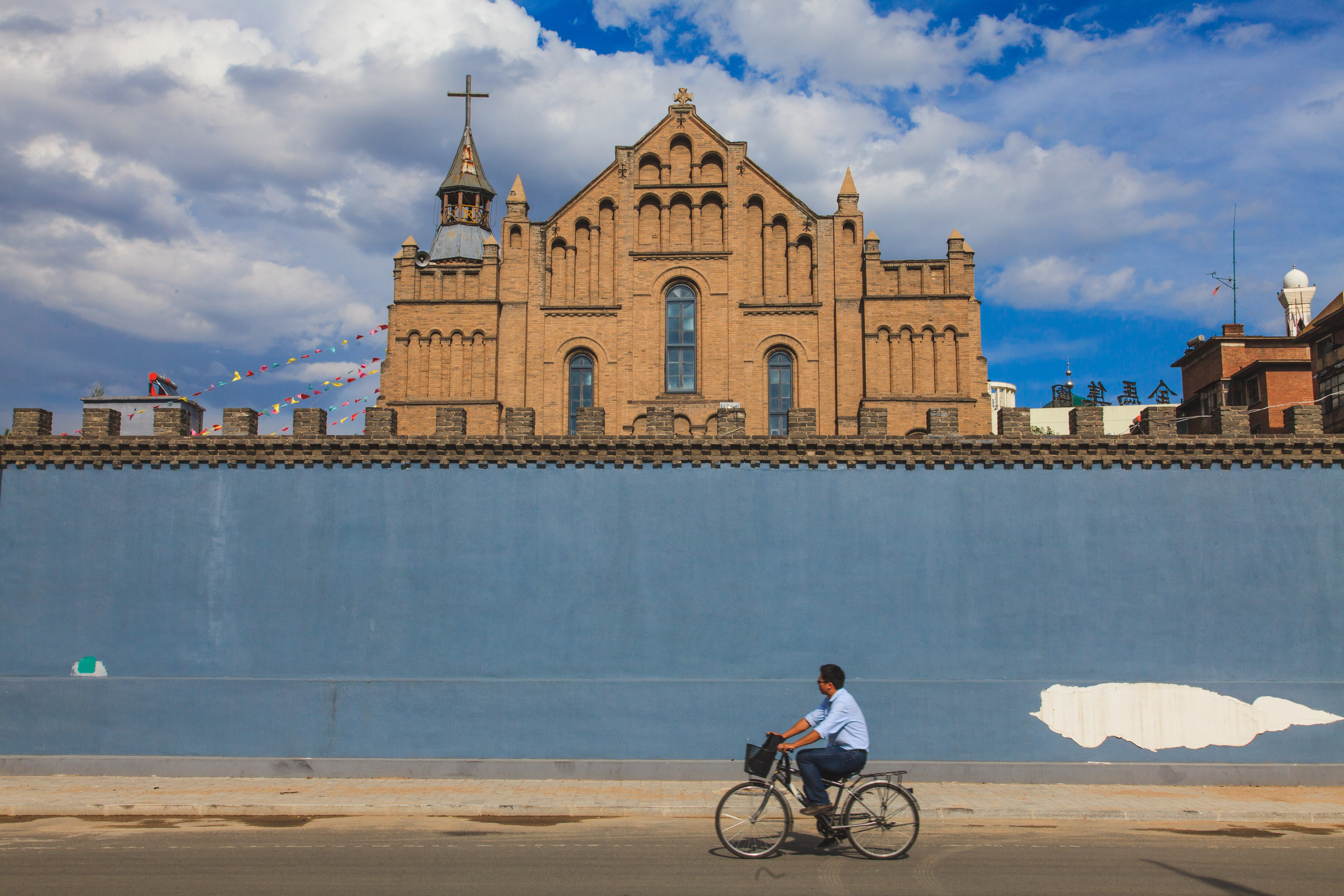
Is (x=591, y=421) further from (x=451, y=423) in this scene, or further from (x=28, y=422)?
(x=28, y=422)

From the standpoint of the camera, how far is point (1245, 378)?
3147 centimetres

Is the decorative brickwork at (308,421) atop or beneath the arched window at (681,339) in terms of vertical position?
beneath

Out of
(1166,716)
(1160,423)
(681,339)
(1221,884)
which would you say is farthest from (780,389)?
(1221,884)

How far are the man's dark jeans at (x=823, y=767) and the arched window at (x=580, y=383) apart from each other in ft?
59.8

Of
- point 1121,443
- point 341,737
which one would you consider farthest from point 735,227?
point 341,737

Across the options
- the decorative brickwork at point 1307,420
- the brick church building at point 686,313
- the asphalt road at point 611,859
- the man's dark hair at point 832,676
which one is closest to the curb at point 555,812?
the asphalt road at point 611,859

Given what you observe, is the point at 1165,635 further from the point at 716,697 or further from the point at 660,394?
the point at 660,394

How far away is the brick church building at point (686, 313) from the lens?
85.7 ft

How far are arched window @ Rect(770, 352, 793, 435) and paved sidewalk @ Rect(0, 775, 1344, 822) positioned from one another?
1458cm

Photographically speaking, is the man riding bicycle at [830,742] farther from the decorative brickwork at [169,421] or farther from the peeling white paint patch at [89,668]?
the decorative brickwork at [169,421]

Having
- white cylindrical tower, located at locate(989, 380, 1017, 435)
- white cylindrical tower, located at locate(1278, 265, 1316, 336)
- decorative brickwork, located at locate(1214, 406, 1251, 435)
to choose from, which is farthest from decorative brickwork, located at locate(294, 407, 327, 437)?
white cylindrical tower, located at locate(989, 380, 1017, 435)

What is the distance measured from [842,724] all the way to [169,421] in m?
11.8

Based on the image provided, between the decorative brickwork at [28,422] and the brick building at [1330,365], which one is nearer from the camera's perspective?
the decorative brickwork at [28,422]

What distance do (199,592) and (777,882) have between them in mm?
10147
